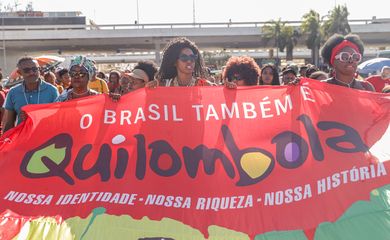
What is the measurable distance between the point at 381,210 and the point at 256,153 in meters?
0.96

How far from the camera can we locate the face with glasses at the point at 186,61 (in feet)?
14.1

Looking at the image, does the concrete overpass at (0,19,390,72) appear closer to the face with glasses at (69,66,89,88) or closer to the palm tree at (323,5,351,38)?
the palm tree at (323,5,351,38)

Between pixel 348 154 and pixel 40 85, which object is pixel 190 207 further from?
pixel 40 85

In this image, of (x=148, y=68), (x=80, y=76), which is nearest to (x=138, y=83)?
(x=148, y=68)

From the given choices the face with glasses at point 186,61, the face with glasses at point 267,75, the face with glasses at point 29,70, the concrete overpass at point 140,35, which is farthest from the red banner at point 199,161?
the concrete overpass at point 140,35

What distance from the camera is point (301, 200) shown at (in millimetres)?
3285

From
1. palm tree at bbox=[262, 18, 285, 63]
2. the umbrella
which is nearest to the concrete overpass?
palm tree at bbox=[262, 18, 285, 63]

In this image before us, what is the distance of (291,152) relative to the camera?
3.61 m

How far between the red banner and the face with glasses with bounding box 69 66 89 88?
0.98ft

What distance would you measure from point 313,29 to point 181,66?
46323mm

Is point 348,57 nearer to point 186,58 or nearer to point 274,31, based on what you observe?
point 186,58

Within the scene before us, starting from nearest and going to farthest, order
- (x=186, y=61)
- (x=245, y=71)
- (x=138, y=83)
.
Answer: (x=186, y=61) → (x=245, y=71) → (x=138, y=83)

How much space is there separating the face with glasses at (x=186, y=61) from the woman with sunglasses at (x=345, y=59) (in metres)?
1.21

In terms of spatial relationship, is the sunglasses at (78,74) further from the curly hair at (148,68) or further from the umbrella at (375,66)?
the umbrella at (375,66)
